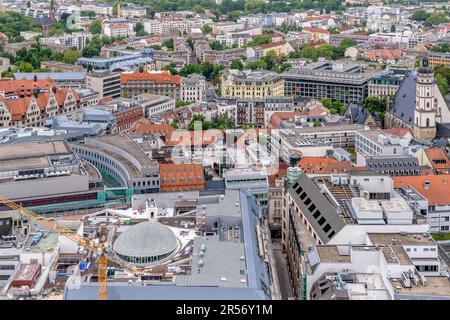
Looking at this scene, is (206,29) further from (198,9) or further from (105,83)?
(105,83)

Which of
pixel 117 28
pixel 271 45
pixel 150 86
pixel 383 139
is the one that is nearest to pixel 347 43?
pixel 271 45

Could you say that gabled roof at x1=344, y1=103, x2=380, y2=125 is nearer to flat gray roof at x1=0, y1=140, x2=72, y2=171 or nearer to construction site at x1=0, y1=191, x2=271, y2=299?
flat gray roof at x1=0, y1=140, x2=72, y2=171

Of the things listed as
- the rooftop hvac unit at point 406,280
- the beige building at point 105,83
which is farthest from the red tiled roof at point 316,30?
the rooftop hvac unit at point 406,280

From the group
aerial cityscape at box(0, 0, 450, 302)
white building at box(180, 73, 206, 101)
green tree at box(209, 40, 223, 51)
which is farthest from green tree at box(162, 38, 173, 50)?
white building at box(180, 73, 206, 101)

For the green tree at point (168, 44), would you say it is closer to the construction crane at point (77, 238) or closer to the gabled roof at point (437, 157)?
the gabled roof at point (437, 157)

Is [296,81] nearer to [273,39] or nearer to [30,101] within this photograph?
[30,101]
